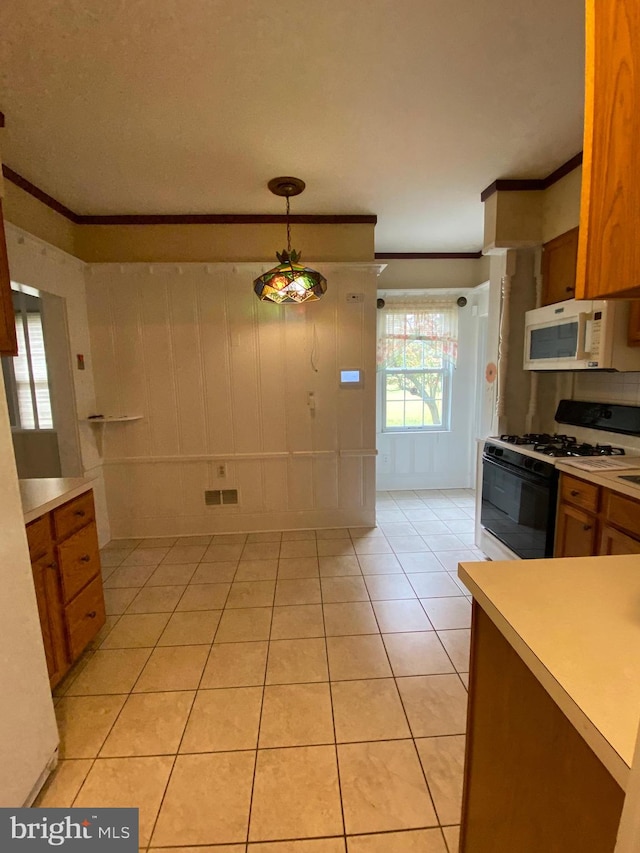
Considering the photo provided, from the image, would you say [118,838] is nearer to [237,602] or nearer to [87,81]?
[237,602]

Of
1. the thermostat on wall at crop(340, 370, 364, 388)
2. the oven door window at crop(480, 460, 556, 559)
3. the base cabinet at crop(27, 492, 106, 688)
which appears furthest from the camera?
the thermostat on wall at crop(340, 370, 364, 388)

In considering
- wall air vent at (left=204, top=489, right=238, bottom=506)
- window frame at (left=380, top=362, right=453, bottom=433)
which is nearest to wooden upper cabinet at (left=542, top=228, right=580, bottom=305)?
window frame at (left=380, top=362, right=453, bottom=433)

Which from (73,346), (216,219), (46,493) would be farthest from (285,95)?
(73,346)

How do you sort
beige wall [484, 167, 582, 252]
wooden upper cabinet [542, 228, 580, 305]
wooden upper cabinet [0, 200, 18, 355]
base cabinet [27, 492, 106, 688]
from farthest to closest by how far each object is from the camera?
beige wall [484, 167, 582, 252]
wooden upper cabinet [542, 228, 580, 305]
base cabinet [27, 492, 106, 688]
wooden upper cabinet [0, 200, 18, 355]

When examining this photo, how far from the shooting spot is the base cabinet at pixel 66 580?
164 centimetres

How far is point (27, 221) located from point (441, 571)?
12.6 ft

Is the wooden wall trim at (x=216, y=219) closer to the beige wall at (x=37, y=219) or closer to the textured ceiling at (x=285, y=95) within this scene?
the beige wall at (x=37, y=219)

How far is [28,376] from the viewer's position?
3.43m

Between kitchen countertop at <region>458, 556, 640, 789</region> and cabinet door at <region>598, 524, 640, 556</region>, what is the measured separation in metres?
0.91

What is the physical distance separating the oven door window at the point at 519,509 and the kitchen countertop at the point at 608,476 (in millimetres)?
140

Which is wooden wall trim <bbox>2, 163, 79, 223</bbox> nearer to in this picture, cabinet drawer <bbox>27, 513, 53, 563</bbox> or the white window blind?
the white window blind

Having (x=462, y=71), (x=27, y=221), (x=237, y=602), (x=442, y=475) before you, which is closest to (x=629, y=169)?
(x=462, y=71)

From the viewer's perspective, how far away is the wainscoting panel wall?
3227mm

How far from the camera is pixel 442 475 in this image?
4797 millimetres
